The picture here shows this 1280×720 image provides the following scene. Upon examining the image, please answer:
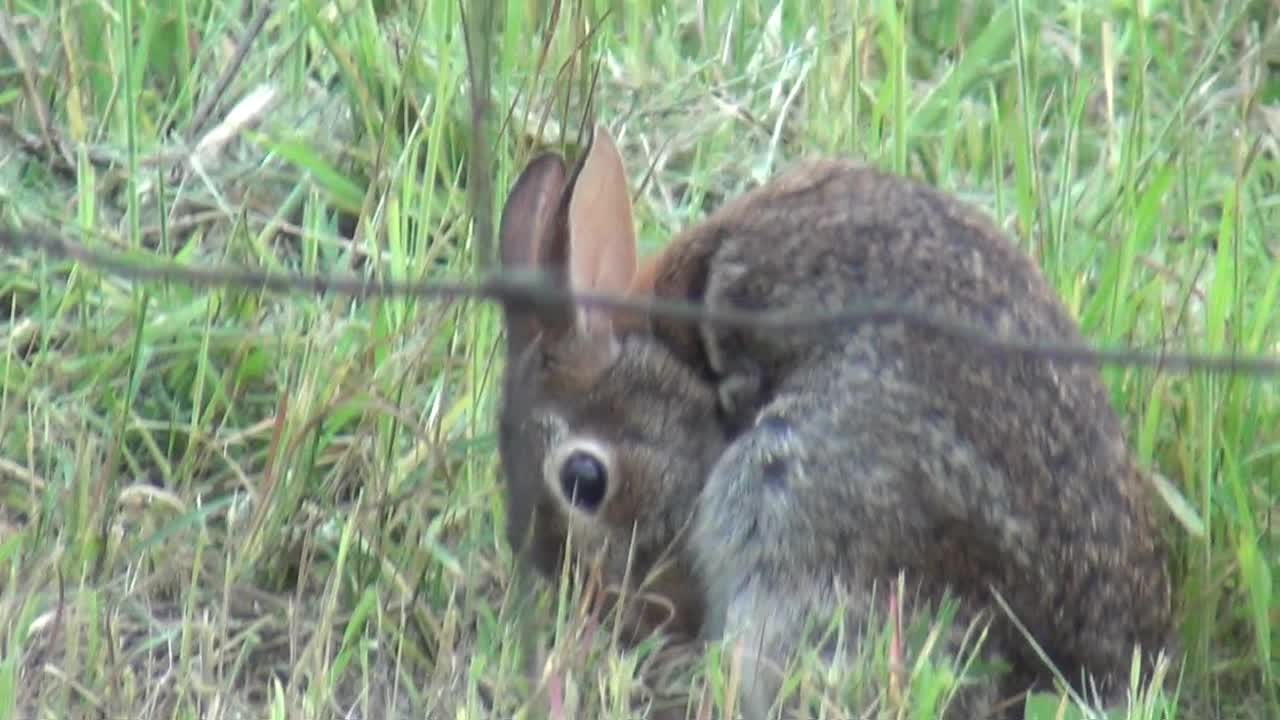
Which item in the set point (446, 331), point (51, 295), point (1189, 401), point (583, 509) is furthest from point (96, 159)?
point (1189, 401)

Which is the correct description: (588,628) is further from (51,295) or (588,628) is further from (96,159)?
(96,159)

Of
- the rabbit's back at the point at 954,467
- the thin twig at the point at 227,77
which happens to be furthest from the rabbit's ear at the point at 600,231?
the thin twig at the point at 227,77

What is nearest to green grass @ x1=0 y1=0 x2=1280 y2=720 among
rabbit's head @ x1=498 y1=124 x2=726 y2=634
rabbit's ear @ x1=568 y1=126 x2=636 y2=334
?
rabbit's head @ x1=498 y1=124 x2=726 y2=634

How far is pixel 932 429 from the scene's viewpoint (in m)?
4.79

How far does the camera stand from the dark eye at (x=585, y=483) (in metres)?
5.15

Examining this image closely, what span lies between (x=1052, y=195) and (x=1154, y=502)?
0.90m

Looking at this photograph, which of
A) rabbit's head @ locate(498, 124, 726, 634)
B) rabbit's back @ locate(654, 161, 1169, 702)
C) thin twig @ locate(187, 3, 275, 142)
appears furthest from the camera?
thin twig @ locate(187, 3, 275, 142)

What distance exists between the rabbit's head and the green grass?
0.13 meters

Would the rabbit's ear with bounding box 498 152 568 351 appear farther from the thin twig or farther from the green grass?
the thin twig

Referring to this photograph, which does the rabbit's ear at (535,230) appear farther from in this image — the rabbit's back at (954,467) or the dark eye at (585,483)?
the rabbit's back at (954,467)

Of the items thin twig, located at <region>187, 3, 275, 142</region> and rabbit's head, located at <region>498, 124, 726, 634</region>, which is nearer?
rabbit's head, located at <region>498, 124, 726, 634</region>

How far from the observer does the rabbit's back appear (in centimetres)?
478

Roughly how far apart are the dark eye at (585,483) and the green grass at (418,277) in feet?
0.50

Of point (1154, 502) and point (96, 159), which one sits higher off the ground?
point (96, 159)
